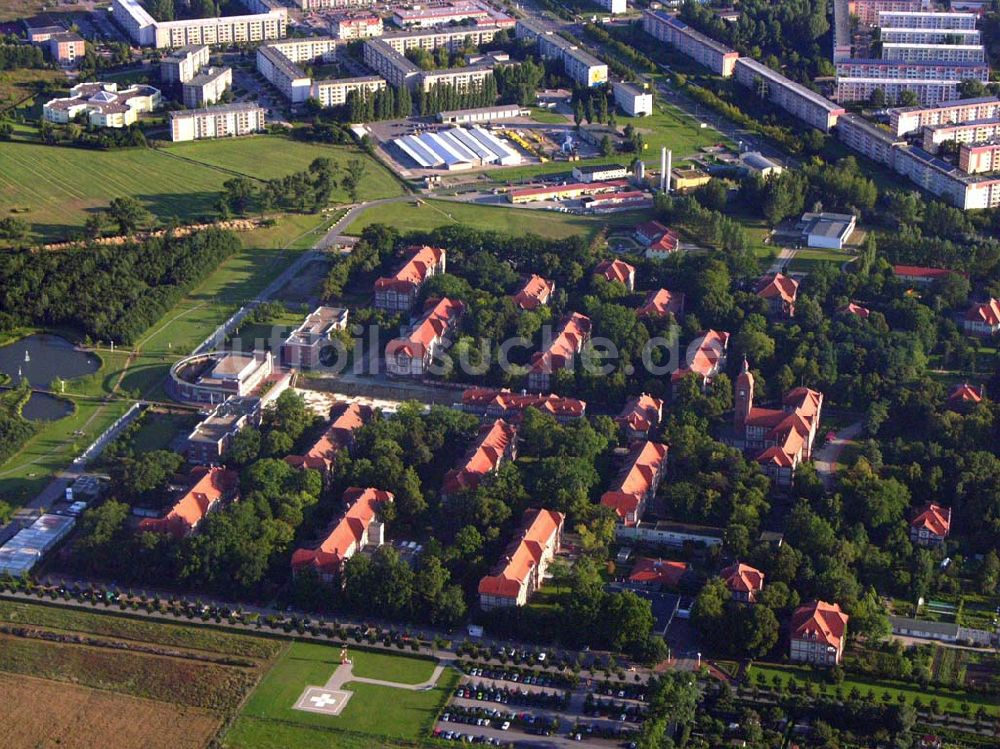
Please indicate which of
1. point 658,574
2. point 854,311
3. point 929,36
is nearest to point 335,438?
point 658,574

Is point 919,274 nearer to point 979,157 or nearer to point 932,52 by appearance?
point 979,157

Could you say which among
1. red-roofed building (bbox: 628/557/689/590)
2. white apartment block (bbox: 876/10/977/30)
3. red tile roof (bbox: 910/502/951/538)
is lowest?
red-roofed building (bbox: 628/557/689/590)

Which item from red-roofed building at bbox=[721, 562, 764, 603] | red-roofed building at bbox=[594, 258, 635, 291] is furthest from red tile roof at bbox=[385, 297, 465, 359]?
red-roofed building at bbox=[721, 562, 764, 603]

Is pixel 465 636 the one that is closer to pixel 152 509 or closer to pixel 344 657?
pixel 344 657

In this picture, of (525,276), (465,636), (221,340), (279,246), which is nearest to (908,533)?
(465,636)

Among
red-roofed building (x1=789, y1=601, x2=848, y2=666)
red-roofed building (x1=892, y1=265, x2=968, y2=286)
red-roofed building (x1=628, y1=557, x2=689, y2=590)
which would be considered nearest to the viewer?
red-roofed building (x1=789, y1=601, x2=848, y2=666)

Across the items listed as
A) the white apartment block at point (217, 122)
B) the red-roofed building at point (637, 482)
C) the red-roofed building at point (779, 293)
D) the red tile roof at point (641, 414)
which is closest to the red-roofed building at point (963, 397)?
the red-roofed building at point (779, 293)

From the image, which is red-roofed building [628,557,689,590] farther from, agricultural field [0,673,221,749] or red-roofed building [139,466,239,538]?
red-roofed building [139,466,239,538]
